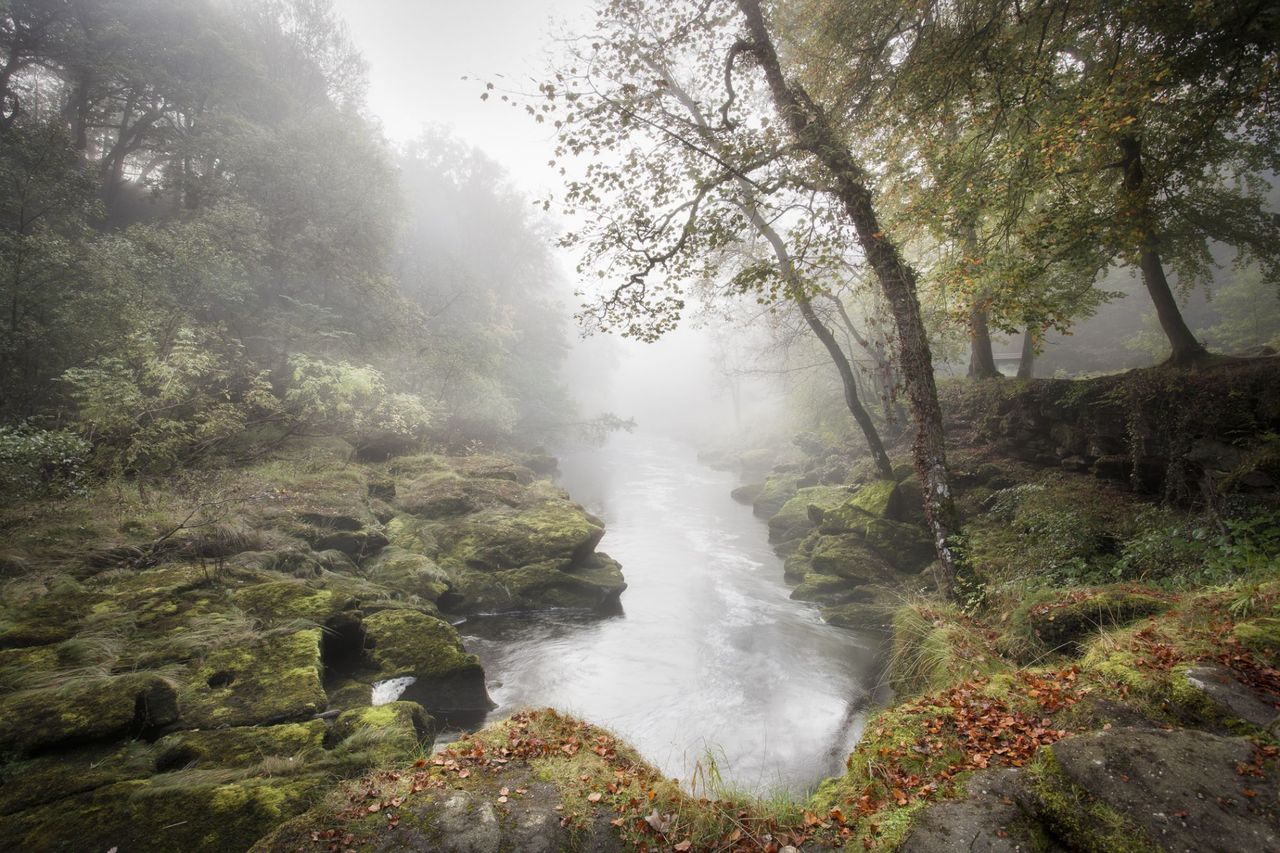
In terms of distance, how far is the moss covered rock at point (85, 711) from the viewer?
13.1 ft

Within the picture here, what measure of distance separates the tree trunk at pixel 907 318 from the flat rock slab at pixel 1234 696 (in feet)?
12.3

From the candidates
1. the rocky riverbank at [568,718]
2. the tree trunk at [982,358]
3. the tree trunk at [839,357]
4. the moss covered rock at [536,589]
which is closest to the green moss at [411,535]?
the moss covered rock at [536,589]

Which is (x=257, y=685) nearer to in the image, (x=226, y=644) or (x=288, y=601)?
(x=226, y=644)

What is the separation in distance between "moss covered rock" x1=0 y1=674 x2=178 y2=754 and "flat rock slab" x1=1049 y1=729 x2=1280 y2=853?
23.1 ft

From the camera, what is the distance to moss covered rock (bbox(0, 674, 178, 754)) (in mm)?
4004

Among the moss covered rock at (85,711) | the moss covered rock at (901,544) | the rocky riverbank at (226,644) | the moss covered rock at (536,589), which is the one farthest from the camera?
the moss covered rock at (901,544)

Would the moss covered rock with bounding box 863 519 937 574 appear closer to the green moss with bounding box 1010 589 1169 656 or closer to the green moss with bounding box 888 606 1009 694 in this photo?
the green moss with bounding box 888 606 1009 694

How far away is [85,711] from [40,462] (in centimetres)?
640

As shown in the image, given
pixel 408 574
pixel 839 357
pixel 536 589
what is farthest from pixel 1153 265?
pixel 408 574

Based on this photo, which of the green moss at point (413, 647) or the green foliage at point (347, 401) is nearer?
the green moss at point (413, 647)

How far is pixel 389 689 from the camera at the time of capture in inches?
273

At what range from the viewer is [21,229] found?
10.0 metres

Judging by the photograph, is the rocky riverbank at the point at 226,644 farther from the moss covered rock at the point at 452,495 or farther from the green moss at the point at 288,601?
the moss covered rock at the point at 452,495

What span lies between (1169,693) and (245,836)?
661cm
